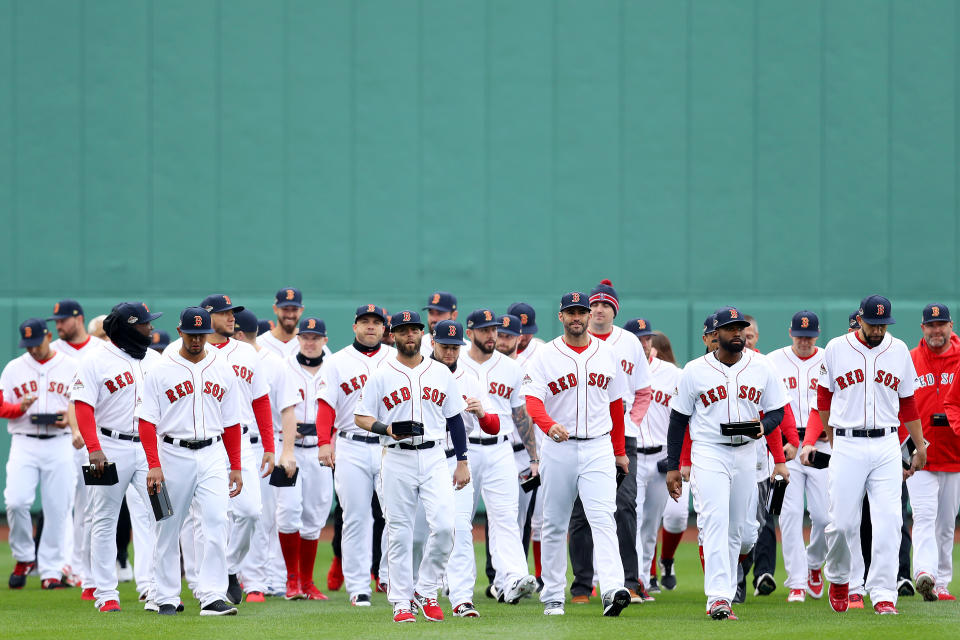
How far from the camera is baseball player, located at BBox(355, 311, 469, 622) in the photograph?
809cm

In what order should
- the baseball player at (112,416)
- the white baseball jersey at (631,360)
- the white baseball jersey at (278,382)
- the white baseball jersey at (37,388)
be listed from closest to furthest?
the baseball player at (112,416), the white baseball jersey at (631,360), the white baseball jersey at (278,382), the white baseball jersey at (37,388)

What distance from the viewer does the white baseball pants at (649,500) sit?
10.2 metres

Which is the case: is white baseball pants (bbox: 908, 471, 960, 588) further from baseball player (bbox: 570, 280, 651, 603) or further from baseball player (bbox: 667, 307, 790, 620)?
baseball player (bbox: 570, 280, 651, 603)

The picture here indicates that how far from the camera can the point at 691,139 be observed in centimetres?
1535

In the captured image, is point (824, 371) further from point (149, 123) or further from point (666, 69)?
point (149, 123)

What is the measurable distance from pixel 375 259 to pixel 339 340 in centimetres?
116

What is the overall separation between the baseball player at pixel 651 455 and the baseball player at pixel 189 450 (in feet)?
11.7

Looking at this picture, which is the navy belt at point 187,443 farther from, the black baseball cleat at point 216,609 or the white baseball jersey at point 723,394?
the white baseball jersey at point 723,394

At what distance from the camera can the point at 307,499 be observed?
10.2 meters

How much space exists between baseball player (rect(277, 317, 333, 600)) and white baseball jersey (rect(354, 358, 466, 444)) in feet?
5.74

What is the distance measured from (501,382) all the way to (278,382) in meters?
1.77

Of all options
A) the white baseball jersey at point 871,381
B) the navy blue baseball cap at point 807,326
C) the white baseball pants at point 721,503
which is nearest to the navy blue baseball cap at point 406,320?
the white baseball pants at point 721,503

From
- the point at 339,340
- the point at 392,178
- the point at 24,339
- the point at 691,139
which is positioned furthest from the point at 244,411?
the point at 691,139

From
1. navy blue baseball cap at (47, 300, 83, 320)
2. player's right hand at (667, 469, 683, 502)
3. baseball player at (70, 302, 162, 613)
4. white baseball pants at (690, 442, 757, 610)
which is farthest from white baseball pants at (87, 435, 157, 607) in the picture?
white baseball pants at (690, 442, 757, 610)
